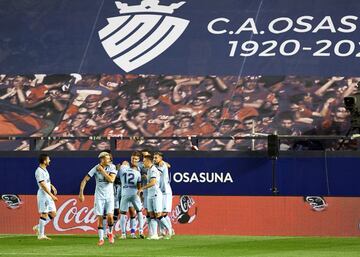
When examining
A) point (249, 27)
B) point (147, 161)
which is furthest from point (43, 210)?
point (249, 27)

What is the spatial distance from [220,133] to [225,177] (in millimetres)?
2547

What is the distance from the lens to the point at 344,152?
27219 millimetres

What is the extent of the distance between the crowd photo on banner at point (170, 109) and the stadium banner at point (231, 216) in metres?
2.71

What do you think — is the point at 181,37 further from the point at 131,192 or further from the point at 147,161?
the point at 147,161

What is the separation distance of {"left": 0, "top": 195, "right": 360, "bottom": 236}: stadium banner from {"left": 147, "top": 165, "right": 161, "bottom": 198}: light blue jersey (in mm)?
2895

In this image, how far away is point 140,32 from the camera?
32750 mm

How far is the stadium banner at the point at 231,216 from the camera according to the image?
2595 centimetres

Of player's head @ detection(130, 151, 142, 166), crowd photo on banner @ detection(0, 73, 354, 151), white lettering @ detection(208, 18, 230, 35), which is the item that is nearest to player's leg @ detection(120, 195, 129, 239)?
player's head @ detection(130, 151, 142, 166)

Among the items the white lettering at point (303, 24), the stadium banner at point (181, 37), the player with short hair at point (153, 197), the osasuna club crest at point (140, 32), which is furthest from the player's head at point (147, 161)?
the white lettering at point (303, 24)

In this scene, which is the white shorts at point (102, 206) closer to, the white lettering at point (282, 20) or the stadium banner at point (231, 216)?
the stadium banner at point (231, 216)

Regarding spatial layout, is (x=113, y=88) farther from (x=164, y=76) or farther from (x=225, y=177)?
(x=225, y=177)

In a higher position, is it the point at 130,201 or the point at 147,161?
the point at 147,161

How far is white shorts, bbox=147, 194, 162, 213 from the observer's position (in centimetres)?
2386

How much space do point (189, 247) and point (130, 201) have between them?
359 centimetres
